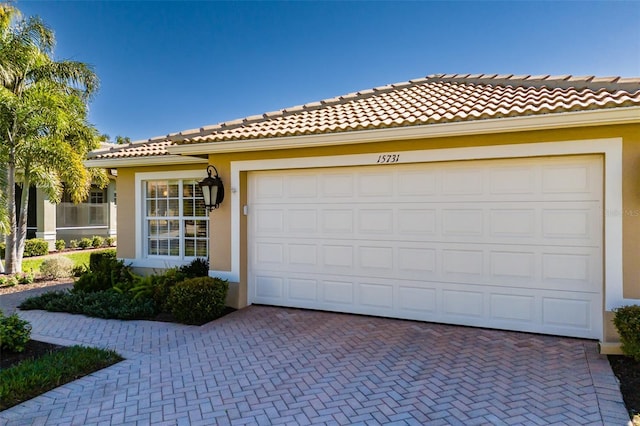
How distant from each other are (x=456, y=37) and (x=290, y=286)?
9.43 metres

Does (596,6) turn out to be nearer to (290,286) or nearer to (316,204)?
(316,204)

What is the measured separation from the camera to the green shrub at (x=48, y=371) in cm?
458

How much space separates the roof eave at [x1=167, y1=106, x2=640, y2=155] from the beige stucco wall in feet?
0.67

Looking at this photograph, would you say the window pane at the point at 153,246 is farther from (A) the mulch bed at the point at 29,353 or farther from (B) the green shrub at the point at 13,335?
(B) the green shrub at the point at 13,335

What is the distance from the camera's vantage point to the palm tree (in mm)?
11922

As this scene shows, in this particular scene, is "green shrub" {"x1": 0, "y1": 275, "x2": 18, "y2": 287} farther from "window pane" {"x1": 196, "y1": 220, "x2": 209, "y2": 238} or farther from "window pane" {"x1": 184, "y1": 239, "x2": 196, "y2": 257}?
"window pane" {"x1": 196, "y1": 220, "x2": 209, "y2": 238}

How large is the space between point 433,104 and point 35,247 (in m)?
19.1

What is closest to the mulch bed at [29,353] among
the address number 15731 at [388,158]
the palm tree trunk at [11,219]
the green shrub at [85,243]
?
the address number 15731 at [388,158]

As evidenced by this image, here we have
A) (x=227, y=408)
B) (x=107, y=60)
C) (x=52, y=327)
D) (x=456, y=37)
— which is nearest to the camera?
(x=227, y=408)

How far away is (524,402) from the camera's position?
4.41m

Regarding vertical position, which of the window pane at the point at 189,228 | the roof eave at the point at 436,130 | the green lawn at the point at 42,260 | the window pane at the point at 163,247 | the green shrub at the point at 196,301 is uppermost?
the roof eave at the point at 436,130

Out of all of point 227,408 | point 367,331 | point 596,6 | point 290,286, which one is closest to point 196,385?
point 227,408

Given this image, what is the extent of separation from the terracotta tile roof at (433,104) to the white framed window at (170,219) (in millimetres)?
1017

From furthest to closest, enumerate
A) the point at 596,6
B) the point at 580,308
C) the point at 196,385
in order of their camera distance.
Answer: the point at 596,6, the point at 580,308, the point at 196,385
